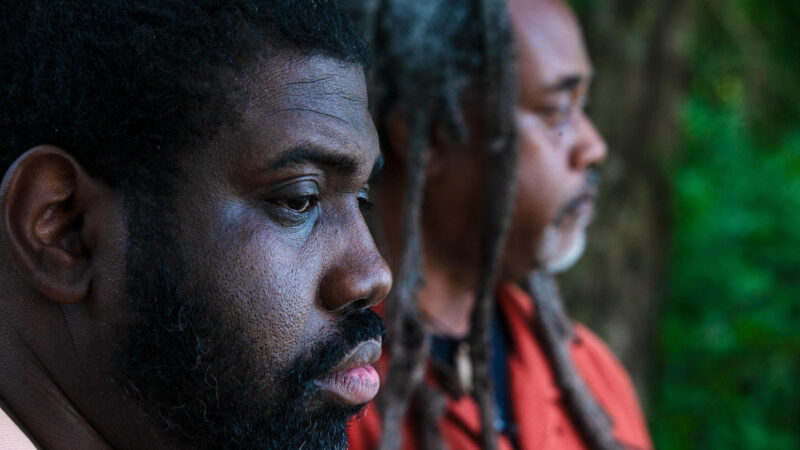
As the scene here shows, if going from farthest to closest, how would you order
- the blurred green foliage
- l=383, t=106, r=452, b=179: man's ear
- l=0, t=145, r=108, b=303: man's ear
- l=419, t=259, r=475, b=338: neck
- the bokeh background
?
1. the blurred green foliage
2. the bokeh background
3. l=419, t=259, r=475, b=338: neck
4. l=383, t=106, r=452, b=179: man's ear
5. l=0, t=145, r=108, b=303: man's ear

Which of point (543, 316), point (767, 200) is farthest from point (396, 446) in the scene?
point (767, 200)

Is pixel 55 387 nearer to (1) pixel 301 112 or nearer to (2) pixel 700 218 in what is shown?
(1) pixel 301 112

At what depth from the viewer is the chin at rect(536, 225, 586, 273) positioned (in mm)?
2816

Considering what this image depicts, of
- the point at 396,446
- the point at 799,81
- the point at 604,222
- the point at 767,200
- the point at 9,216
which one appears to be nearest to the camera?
the point at 9,216

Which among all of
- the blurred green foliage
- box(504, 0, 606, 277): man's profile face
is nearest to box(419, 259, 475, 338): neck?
box(504, 0, 606, 277): man's profile face

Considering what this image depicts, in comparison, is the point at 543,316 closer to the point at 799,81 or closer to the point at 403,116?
the point at 403,116

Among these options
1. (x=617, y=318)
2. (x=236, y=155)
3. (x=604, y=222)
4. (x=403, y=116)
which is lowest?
(x=617, y=318)

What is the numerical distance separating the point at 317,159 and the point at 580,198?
1.54 meters

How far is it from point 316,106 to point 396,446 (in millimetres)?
1236

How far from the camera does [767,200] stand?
17.9ft

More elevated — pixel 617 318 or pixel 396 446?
pixel 396 446

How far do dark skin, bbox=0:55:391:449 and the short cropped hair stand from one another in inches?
1.4

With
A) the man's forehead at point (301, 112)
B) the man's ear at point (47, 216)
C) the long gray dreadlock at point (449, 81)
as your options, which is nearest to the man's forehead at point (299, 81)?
the man's forehead at point (301, 112)

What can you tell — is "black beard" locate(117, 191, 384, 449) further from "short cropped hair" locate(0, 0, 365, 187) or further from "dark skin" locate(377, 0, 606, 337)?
"dark skin" locate(377, 0, 606, 337)
